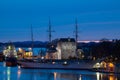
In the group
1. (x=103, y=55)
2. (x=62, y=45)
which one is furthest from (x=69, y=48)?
(x=103, y=55)

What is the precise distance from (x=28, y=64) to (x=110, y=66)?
88.5 feet

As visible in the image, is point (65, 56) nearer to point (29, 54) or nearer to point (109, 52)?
point (109, 52)

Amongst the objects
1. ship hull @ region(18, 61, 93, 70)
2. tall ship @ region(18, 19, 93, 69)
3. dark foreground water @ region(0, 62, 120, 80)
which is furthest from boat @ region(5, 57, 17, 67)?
dark foreground water @ region(0, 62, 120, 80)

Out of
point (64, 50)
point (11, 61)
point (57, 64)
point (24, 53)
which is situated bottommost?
point (57, 64)

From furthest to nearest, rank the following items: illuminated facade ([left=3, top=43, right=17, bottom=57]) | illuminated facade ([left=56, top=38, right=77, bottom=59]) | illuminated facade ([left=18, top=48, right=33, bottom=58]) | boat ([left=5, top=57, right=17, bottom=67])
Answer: illuminated facade ([left=3, top=43, right=17, bottom=57]) < illuminated facade ([left=18, top=48, right=33, bottom=58]) < boat ([left=5, top=57, right=17, bottom=67]) < illuminated facade ([left=56, top=38, right=77, bottom=59])


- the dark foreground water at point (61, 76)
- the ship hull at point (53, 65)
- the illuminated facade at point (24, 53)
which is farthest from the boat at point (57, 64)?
the illuminated facade at point (24, 53)

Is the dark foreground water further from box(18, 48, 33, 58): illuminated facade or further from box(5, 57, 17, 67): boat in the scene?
box(18, 48, 33, 58): illuminated facade

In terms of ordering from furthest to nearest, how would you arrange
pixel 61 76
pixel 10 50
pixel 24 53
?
pixel 10 50 < pixel 24 53 < pixel 61 76

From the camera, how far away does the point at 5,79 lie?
236 ft

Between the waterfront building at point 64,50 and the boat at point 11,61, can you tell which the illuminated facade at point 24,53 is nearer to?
the boat at point 11,61

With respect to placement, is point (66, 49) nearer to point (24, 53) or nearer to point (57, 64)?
point (57, 64)

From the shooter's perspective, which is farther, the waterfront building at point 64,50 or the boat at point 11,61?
the boat at point 11,61

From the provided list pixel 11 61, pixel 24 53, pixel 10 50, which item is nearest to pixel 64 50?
pixel 11 61

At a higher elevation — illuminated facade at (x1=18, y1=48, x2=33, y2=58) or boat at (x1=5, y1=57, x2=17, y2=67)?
illuminated facade at (x1=18, y1=48, x2=33, y2=58)
